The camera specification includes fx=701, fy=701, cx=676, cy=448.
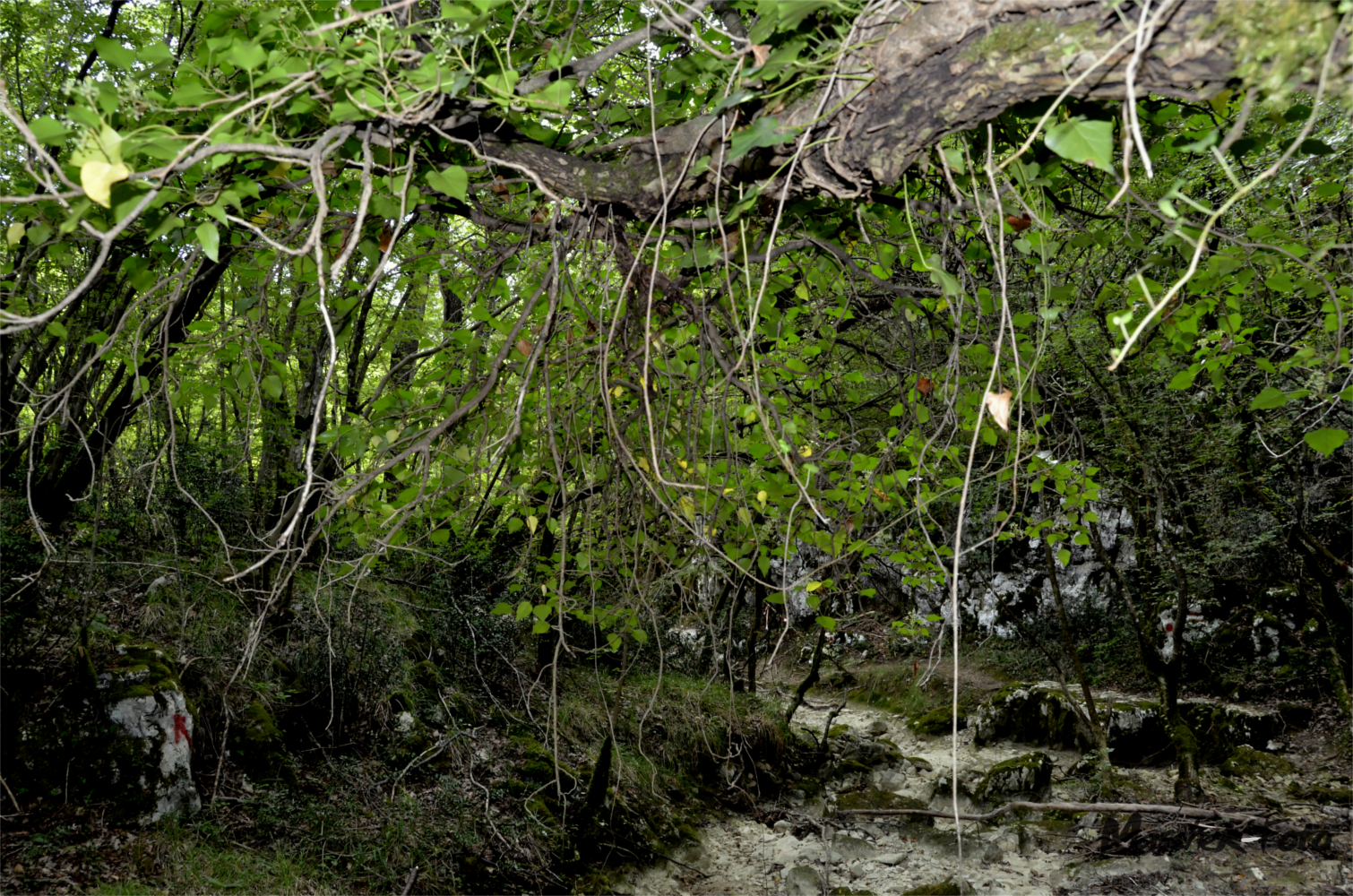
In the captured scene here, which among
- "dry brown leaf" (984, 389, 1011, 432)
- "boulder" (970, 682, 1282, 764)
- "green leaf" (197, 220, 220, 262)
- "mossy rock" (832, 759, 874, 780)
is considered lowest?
"mossy rock" (832, 759, 874, 780)

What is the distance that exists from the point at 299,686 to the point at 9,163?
10.6 ft

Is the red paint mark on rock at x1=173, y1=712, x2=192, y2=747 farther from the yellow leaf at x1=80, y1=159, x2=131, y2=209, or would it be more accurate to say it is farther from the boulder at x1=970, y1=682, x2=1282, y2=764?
the boulder at x1=970, y1=682, x2=1282, y2=764

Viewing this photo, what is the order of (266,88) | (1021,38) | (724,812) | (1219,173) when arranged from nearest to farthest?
(1021,38), (266,88), (1219,173), (724,812)

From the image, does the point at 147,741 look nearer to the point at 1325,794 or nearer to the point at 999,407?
the point at 999,407

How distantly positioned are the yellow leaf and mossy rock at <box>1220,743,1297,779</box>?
7455 mm

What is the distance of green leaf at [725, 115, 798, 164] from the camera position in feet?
3.89

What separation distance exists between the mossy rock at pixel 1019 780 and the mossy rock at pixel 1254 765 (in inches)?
51.2

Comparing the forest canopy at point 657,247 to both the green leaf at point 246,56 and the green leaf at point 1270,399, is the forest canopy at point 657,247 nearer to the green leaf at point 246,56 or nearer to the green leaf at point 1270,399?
the green leaf at point 246,56

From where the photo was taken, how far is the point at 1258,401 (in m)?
2.10

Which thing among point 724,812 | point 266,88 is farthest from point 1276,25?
point 724,812

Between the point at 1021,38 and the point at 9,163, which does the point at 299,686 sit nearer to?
the point at 9,163

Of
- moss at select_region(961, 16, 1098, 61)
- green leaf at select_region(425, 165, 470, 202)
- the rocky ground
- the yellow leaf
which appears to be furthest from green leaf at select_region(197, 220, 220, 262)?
the rocky ground

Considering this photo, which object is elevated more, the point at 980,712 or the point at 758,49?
the point at 758,49

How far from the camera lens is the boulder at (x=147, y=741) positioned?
3314 millimetres
